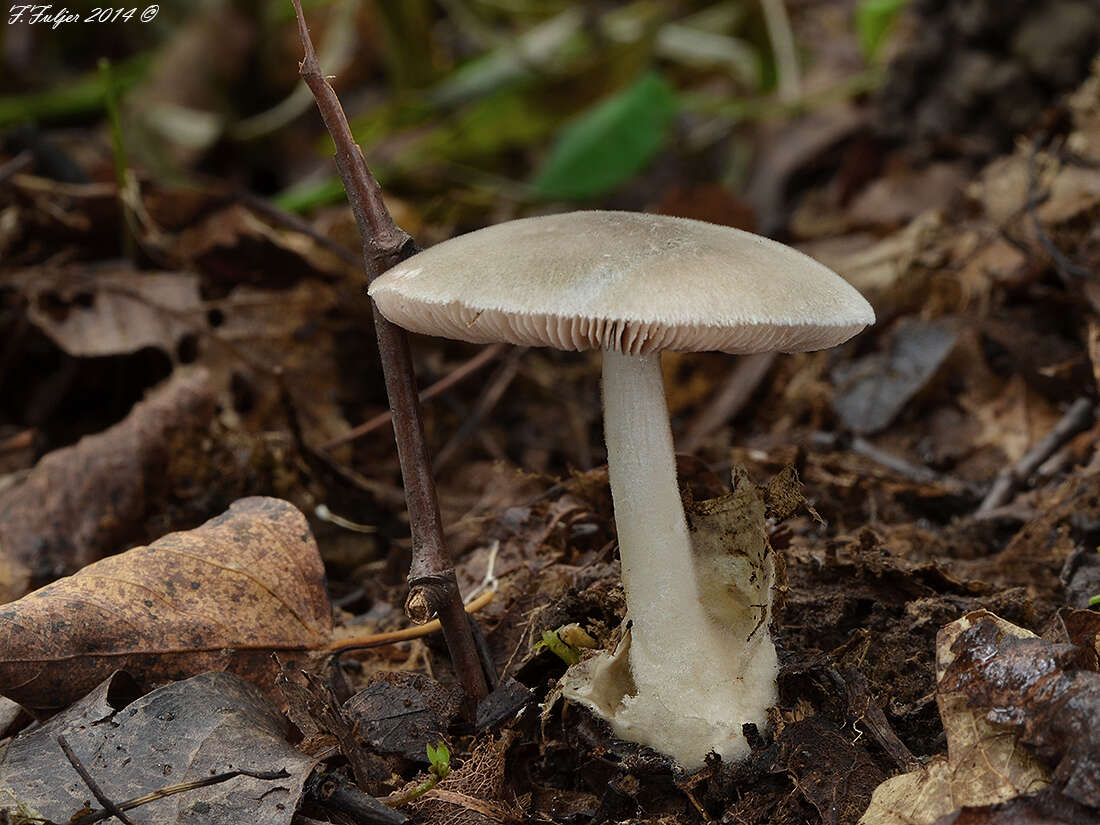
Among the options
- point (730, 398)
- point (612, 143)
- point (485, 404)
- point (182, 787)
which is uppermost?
point (612, 143)

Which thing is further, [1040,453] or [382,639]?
[1040,453]

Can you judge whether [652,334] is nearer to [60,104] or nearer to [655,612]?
[655,612]

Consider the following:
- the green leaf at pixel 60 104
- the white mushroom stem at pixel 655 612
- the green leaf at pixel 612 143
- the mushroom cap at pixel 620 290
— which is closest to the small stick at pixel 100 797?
the white mushroom stem at pixel 655 612

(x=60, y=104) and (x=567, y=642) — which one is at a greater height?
(x=60, y=104)

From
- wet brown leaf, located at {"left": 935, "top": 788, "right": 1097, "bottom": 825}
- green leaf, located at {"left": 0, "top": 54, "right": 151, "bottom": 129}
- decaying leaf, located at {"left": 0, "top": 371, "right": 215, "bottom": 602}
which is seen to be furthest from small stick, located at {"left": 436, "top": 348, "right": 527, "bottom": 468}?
green leaf, located at {"left": 0, "top": 54, "right": 151, "bottom": 129}

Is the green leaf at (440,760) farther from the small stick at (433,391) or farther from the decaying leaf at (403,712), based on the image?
the small stick at (433,391)

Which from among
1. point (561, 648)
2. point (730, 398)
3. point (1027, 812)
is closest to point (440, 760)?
point (561, 648)

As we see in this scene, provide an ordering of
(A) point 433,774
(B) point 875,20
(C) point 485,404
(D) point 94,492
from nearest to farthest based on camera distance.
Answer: (A) point 433,774 → (D) point 94,492 → (C) point 485,404 → (B) point 875,20
